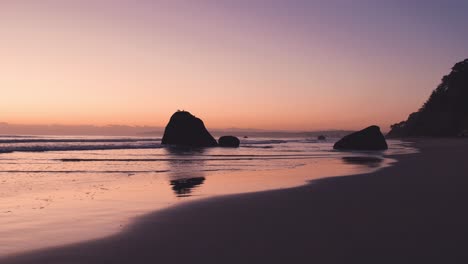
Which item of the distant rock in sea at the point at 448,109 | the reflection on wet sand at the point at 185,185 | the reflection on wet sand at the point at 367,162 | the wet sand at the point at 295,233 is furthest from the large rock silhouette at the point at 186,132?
the distant rock in sea at the point at 448,109

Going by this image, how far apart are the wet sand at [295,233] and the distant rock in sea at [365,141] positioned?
125ft

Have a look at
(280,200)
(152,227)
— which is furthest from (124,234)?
(280,200)

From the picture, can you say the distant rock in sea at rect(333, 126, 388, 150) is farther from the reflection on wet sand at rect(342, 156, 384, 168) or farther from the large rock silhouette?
the reflection on wet sand at rect(342, 156, 384, 168)

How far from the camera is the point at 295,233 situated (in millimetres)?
7527

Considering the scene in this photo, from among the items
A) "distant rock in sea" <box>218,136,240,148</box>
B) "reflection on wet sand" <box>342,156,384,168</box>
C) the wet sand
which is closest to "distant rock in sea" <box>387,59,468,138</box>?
"distant rock in sea" <box>218,136,240,148</box>

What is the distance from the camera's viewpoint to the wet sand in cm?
615

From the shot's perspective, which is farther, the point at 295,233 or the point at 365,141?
the point at 365,141

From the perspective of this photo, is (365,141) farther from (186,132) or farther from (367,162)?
(186,132)

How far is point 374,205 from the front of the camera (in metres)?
10.3

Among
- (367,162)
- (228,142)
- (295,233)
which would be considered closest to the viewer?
(295,233)

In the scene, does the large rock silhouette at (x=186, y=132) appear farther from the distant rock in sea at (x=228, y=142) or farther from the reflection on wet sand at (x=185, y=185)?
the reflection on wet sand at (x=185, y=185)

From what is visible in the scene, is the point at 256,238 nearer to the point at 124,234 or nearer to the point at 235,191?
the point at 124,234

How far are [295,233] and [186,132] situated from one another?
5461 centimetres

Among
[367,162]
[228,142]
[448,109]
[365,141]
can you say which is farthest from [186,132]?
[448,109]
